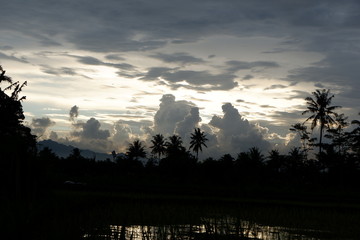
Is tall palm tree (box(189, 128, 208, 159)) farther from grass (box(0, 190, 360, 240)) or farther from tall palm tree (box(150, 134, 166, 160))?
grass (box(0, 190, 360, 240))

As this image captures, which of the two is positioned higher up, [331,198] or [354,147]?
[354,147]

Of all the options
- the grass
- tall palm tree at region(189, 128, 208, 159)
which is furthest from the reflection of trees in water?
tall palm tree at region(189, 128, 208, 159)

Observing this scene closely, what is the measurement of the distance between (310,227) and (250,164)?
4142 cm

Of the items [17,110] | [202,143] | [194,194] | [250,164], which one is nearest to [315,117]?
[250,164]

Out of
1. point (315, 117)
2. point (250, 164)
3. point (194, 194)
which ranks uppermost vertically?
point (315, 117)

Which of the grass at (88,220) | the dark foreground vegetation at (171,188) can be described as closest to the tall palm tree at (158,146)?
the dark foreground vegetation at (171,188)

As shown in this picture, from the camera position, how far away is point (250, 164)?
58031 millimetres

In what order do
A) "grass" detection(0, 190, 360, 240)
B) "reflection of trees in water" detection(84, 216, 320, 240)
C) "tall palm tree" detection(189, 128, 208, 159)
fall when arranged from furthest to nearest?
"tall palm tree" detection(189, 128, 208, 159) → "reflection of trees in water" detection(84, 216, 320, 240) → "grass" detection(0, 190, 360, 240)

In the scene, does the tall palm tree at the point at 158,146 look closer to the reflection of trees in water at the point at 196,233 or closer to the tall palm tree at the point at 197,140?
the tall palm tree at the point at 197,140

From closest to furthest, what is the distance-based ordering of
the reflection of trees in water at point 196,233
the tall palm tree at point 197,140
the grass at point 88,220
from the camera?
the grass at point 88,220 → the reflection of trees in water at point 196,233 → the tall palm tree at point 197,140

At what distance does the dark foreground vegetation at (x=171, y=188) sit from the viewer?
15656mm

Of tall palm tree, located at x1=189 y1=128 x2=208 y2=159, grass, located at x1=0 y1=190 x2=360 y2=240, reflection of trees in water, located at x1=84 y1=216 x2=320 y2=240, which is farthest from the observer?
tall palm tree, located at x1=189 y1=128 x2=208 y2=159

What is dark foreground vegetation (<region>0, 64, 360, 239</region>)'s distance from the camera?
1566cm

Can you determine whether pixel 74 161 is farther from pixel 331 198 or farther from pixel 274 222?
pixel 274 222
